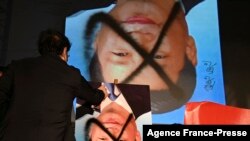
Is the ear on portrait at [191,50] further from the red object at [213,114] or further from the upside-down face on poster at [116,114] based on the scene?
the upside-down face on poster at [116,114]

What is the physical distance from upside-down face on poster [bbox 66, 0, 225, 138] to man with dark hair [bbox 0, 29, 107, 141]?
3.10ft

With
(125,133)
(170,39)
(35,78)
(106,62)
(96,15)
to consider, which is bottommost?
(125,133)

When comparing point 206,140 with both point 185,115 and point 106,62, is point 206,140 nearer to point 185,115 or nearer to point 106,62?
point 185,115

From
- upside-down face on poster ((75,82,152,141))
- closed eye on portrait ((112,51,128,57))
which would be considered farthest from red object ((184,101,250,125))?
closed eye on portrait ((112,51,128,57))

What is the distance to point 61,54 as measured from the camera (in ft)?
3.91

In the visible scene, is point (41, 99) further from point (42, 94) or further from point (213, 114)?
point (213, 114)

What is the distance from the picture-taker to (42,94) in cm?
110

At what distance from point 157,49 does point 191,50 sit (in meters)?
0.25

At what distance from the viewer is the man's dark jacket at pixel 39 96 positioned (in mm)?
1062

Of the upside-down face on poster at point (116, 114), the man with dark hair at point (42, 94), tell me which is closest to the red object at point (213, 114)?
the upside-down face on poster at point (116, 114)

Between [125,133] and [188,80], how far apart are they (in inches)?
24.3

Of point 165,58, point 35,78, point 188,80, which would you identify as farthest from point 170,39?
point 35,78

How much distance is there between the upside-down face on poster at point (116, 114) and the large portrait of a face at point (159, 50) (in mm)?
101
